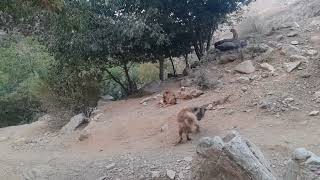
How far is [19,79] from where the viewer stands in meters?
20.1

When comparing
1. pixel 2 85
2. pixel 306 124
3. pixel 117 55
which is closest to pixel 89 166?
pixel 306 124

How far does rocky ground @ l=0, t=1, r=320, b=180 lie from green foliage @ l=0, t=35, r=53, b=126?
559 cm

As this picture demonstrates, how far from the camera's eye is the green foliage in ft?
61.7

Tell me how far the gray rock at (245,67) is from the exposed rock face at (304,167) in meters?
7.03

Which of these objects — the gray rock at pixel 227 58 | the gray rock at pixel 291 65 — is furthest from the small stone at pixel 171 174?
the gray rock at pixel 227 58

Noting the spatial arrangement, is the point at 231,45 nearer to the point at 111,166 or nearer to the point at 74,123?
the point at 74,123

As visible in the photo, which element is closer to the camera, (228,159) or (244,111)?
(228,159)

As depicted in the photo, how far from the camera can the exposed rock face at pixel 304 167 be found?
4.63 m

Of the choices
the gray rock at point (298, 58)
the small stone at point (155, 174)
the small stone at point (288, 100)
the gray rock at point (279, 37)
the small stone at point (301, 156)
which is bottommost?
the small stone at point (155, 174)

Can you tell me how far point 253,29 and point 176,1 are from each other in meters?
3.82

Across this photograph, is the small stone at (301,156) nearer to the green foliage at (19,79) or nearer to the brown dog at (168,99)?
the brown dog at (168,99)

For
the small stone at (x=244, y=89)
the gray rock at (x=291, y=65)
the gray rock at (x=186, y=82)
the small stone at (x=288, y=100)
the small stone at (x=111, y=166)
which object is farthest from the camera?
the gray rock at (x=186, y=82)

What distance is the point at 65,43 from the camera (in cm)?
1291

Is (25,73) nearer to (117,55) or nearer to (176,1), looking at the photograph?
(117,55)
